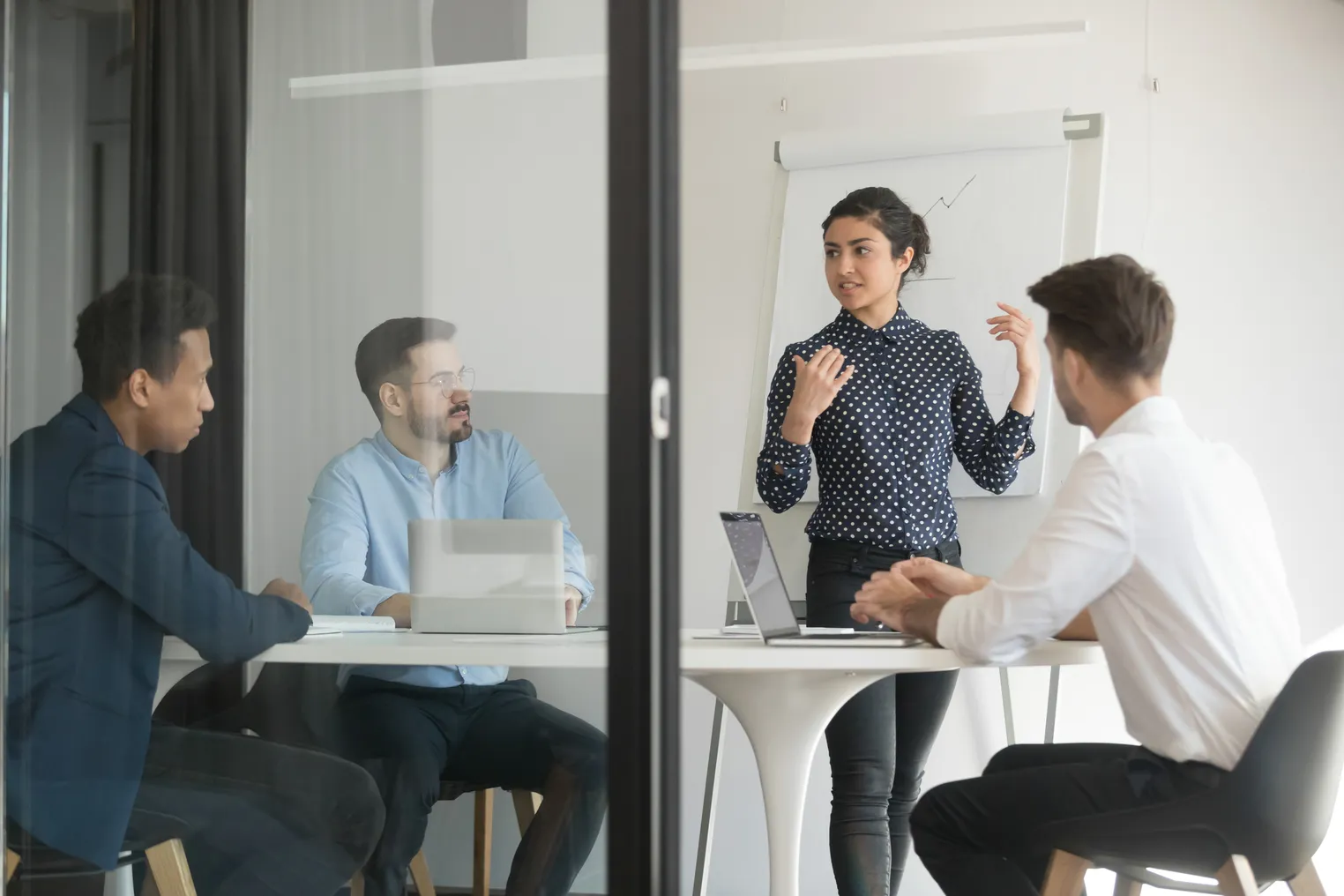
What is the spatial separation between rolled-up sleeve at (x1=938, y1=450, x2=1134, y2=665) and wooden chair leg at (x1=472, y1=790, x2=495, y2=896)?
2.32 ft

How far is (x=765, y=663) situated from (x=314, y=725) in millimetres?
618

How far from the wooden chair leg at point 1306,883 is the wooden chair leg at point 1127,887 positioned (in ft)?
1.02

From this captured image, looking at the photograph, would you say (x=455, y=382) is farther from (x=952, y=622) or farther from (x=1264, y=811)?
(x=1264, y=811)

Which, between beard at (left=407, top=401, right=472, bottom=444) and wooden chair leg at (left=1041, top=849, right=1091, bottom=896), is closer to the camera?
beard at (left=407, top=401, right=472, bottom=444)

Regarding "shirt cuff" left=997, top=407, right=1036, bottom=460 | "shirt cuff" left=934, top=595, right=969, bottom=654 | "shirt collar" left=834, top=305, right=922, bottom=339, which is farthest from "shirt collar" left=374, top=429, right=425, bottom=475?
"shirt cuff" left=997, top=407, right=1036, bottom=460

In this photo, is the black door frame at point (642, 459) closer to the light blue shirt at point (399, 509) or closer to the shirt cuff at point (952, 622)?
the light blue shirt at point (399, 509)

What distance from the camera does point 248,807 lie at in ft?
5.30

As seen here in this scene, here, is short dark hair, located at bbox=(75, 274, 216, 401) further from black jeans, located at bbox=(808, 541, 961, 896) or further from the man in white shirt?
black jeans, located at bbox=(808, 541, 961, 896)

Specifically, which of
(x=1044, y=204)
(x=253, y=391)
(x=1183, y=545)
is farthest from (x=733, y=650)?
(x=1044, y=204)

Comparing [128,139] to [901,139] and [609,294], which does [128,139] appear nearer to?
[609,294]

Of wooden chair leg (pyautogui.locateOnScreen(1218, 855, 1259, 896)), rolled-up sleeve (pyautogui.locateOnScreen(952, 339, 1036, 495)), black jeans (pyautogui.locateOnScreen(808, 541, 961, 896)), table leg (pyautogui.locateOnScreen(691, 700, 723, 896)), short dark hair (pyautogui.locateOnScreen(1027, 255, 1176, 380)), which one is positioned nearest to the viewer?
wooden chair leg (pyautogui.locateOnScreen(1218, 855, 1259, 896))

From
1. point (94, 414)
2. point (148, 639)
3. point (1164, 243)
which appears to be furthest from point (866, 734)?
point (1164, 243)

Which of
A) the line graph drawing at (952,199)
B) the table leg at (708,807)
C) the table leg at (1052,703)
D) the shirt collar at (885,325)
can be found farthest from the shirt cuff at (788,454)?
the table leg at (1052,703)

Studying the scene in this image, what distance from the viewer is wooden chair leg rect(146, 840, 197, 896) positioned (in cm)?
161
